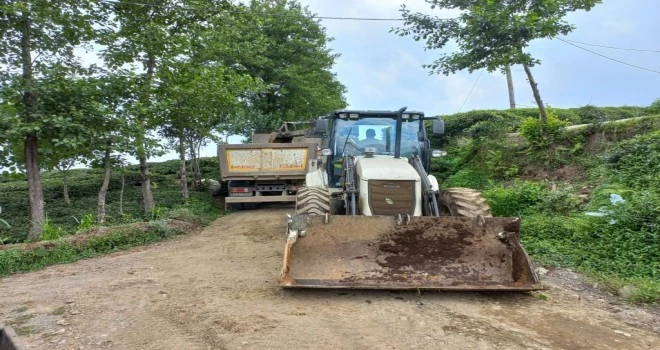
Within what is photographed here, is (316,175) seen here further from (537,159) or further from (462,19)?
(537,159)

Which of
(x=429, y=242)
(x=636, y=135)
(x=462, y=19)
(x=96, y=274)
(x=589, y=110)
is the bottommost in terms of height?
(x=96, y=274)

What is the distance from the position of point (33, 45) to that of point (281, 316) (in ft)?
25.0

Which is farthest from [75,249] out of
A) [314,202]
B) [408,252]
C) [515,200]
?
[515,200]

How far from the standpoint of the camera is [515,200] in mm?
9531

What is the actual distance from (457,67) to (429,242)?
684 cm

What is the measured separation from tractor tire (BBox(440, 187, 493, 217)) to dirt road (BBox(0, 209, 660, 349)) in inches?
47.6

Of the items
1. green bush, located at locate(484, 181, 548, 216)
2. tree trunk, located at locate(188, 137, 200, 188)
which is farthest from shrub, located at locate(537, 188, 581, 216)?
tree trunk, located at locate(188, 137, 200, 188)

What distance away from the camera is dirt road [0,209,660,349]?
396cm

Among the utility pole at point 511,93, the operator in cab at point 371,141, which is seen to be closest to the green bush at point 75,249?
the operator in cab at point 371,141

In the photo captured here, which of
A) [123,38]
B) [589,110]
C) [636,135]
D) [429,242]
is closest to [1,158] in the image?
[123,38]

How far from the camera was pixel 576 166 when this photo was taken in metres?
10.6

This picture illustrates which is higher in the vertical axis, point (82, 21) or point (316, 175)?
point (82, 21)

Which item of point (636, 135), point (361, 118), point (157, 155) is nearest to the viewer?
point (361, 118)

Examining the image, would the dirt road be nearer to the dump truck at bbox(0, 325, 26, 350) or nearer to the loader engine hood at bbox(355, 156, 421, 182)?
the dump truck at bbox(0, 325, 26, 350)
